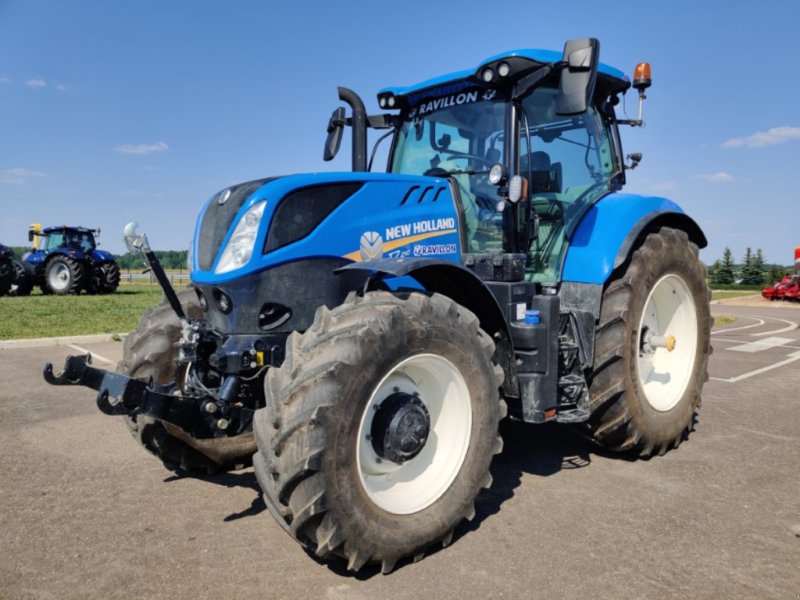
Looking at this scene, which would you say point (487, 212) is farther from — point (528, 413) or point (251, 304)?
point (251, 304)

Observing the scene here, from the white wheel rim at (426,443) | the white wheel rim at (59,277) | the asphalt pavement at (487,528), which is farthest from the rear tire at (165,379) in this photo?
the white wheel rim at (59,277)

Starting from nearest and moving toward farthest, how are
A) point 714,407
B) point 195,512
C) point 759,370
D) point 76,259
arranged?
point 195,512 < point 714,407 < point 759,370 < point 76,259

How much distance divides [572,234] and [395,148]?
57.5 inches

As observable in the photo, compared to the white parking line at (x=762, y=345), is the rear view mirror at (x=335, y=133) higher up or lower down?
higher up

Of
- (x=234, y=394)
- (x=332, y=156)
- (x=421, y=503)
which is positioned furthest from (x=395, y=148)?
(x=421, y=503)

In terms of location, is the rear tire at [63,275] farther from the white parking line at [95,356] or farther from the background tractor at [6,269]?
the white parking line at [95,356]

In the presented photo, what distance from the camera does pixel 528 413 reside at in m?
3.72

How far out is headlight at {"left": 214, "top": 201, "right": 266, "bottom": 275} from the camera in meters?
3.15

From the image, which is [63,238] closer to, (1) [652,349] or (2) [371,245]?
(2) [371,245]

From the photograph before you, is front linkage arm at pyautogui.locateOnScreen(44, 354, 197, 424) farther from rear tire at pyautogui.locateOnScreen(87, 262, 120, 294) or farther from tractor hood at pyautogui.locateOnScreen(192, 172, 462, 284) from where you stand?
rear tire at pyautogui.locateOnScreen(87, 262, 120, 294)

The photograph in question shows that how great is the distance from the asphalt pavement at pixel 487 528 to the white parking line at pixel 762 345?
5787 millimetres

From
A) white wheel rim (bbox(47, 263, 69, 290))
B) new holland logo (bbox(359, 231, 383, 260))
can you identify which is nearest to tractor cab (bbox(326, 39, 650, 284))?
new holland logo (bbox(359, 231, 383, 260))

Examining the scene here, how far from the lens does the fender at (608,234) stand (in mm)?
4227

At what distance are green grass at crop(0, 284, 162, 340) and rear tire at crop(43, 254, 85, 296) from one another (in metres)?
2.74
